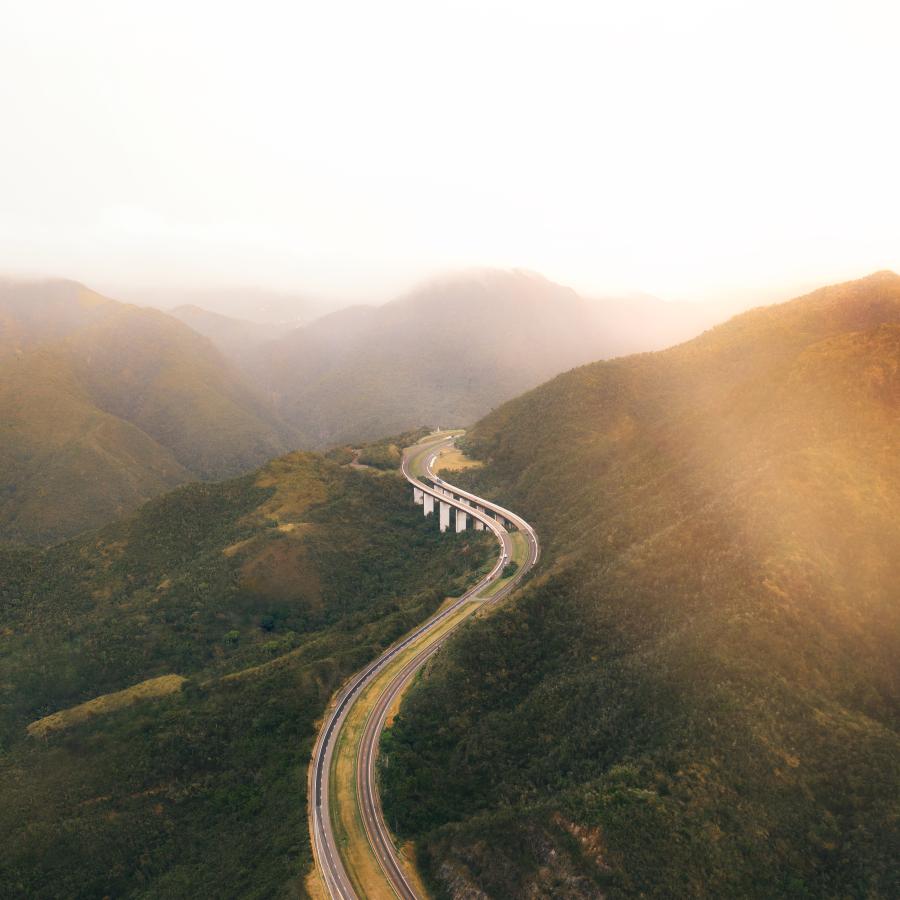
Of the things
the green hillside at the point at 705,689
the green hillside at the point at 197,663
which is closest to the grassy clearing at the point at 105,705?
the green hillside at the point at 197,663

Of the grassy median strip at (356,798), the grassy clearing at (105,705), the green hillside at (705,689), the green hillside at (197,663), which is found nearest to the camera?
the green hillside at (705,689)

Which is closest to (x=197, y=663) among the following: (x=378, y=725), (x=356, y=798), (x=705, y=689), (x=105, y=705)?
(x=105, y=705)

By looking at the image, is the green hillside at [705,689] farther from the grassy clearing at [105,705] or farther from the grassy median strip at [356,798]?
the grassy clearing at [105,705]

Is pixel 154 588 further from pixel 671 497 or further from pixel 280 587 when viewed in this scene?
pixel 671 497

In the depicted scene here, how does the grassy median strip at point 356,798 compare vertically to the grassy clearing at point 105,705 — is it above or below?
above

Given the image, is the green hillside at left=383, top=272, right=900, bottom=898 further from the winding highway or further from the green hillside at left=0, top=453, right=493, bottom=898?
the green hillside at left=0, top=453, right=493, bottom=898

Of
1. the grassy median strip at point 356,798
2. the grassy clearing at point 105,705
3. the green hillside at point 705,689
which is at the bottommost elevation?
the grassy clearing at point 105,705
